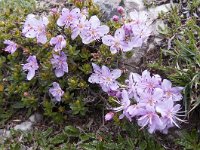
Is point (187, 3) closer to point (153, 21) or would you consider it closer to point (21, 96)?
point (153, 21)

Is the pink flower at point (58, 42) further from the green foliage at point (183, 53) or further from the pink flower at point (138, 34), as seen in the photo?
the green foliage at point (183, 53)

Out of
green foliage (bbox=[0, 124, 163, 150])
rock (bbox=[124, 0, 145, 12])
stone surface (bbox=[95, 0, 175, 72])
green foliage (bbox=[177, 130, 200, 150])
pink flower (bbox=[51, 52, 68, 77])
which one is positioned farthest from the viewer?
rock (bbox=[124, 0, 145, 12])

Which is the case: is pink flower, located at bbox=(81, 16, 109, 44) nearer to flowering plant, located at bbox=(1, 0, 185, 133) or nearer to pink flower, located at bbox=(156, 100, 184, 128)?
flowering plant, located at bbox=(1, 0, 185, 133)

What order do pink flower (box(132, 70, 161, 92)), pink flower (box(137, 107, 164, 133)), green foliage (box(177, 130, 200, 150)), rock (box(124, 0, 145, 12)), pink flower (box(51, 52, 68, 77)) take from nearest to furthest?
pink flower (box(137, 107, 164, 133))
pink flower (box(132, 70, 161, 92))
green foliage (box(177, 130, 200, 150))
pink flower (box(51, 52, 68, 77))
rock (box(124, 0, 145, 12))

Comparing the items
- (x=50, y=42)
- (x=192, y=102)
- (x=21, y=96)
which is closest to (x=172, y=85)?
(x=192, y=102)

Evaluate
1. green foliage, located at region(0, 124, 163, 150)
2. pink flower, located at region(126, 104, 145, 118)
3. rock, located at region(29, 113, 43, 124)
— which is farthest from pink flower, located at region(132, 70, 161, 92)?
rock, located at region(29, 113, 43, 124)

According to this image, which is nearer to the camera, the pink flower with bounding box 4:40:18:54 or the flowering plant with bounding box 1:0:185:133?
the flowering plant with bounding box 1:0:185:133
